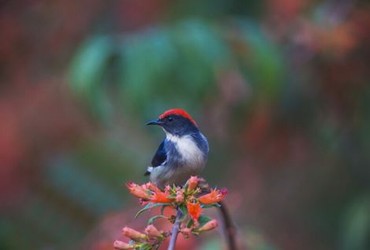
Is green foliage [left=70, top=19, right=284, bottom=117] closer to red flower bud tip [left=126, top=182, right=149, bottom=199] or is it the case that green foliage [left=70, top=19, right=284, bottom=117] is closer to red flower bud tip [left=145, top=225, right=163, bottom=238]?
red flower bud tip [left=126, top=182, right=149, bottom=199]

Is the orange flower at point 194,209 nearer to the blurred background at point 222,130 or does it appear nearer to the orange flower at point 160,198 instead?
the orange flower at point 160,198

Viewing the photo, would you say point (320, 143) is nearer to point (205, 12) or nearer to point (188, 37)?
point (205, 12)

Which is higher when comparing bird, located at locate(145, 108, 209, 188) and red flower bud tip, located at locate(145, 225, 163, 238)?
bird, located at locate(145, 108, 209, 188)

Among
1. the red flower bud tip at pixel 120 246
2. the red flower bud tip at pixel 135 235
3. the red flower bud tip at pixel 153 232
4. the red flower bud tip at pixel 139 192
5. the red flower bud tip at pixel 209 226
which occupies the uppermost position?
the red flower bud tip at pixel 139 192

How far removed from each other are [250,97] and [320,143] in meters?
1.68

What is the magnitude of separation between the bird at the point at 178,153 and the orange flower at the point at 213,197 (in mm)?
848

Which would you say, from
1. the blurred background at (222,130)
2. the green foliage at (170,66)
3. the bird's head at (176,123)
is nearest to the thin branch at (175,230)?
the bird's head at (176,123)

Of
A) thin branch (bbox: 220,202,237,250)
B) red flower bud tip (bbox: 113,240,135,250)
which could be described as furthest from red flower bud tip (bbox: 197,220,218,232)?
thin branch (bbox: 220,202,237,250)

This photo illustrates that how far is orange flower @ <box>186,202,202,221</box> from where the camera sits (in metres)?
2.66

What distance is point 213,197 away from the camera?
9.31 feet

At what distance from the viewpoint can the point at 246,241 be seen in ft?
14.7

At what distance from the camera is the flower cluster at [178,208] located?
2.64m

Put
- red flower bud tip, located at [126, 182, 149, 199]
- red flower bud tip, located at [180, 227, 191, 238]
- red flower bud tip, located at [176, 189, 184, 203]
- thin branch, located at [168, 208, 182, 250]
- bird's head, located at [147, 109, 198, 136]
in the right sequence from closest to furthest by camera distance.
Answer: thin branch, located at [168, 208, 182, 250], red flower bud tip, located at [180, 227, 191, 238], red flower bud tip, located at [176, 189, 184, 203], red flower bud tip, located at [126, 182, 149, 199], bird's head, located at [147, 109, 198, 136]

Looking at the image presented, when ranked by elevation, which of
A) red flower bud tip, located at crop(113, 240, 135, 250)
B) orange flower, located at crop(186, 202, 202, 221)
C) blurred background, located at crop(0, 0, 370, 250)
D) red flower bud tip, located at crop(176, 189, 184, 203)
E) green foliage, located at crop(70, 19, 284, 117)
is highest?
blurred background, located at crop(0, 0, 370, 250)
